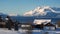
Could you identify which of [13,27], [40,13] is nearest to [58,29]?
[40,13]

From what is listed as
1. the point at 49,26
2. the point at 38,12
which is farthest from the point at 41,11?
the point at 49,26

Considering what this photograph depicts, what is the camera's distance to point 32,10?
276cm

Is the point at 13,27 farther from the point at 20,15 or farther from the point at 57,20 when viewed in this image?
the point at 57,20

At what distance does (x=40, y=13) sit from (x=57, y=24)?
42 centimetres

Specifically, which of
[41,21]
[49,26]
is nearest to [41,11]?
[41,21]

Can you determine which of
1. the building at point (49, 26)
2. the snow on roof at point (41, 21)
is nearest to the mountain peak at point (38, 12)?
the snow on roof at point (41, 21)

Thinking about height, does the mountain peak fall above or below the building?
above

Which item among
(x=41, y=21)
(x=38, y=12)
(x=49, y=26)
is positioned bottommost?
(x=49, y=26)

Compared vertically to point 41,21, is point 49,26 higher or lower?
lower

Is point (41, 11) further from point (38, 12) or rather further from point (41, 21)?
point (41, 21)

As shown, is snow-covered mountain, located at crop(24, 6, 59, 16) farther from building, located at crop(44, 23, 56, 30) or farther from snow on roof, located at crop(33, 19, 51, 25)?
building, located at crop(44, 23, 56, 30)

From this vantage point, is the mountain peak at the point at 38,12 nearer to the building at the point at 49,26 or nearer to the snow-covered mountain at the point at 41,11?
the snow-covered mountain at the point at 41,11

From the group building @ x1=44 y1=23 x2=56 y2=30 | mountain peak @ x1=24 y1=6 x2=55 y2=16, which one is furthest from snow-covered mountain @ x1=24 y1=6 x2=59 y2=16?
building @ x1=44 y1=23 x2=56 y2=30

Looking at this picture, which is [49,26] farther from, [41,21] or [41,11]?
[41,11]
